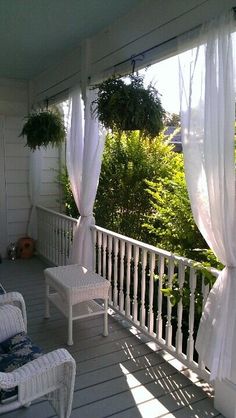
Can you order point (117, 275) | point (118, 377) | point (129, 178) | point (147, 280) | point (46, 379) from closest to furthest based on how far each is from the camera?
1. point (46, 379)
2. point (118, 377)
3. point (117, 275)
4. point (147, 280)
5. point (129, 178)

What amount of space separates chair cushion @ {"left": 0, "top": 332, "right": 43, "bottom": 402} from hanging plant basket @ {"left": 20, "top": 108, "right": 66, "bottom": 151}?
2.61 metres

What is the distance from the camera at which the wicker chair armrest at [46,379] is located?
5.64 feet

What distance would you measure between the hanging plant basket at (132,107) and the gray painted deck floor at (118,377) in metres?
1.80

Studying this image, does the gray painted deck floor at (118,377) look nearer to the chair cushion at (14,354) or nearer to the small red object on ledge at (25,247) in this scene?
the chair cushion at (14,354)

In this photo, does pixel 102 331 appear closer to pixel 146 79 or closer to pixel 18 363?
pixel 18 363

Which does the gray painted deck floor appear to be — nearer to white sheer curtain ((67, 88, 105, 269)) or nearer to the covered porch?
the covered porch

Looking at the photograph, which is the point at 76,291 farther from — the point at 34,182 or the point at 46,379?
the point at 34,182

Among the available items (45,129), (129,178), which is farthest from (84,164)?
(129,178)

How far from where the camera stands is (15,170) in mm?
5770

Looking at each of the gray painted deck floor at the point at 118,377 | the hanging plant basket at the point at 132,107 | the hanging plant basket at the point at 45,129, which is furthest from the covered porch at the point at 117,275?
the hanging plant basket at the point at 45,129

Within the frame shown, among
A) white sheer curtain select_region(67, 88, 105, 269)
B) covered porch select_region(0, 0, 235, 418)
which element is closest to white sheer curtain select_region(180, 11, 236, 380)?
covered porch select_region(0, 0, 235, 418)

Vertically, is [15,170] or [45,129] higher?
[45,129]

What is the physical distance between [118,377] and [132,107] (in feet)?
6.52

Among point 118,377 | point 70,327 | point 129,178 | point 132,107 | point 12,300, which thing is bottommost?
point 118,377
